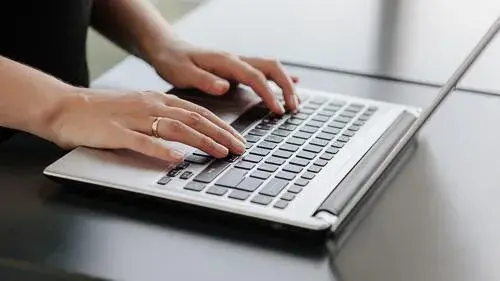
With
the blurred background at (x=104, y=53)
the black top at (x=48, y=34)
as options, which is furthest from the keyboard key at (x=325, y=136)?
the blurred background at (x=104, y=53)

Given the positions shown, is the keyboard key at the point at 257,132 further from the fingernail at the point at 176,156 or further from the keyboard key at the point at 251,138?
the fingernail at the point at 176,156

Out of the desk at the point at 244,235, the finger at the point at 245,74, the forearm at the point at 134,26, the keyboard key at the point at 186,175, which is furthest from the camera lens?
the forearm at the point at 134,26

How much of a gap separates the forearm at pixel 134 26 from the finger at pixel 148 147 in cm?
32

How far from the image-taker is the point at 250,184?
926 mm

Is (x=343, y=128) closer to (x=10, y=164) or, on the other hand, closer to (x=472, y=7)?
(x=10, y=164)

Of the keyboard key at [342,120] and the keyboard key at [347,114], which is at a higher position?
the keyboard key at [347,114]

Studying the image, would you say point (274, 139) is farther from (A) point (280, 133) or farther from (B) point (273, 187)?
(B) point (273, 187)

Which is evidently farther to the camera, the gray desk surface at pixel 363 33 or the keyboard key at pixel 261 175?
the gray desk surface at pixel 363 33

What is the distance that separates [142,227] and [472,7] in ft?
2.89

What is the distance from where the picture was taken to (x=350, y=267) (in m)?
0.85

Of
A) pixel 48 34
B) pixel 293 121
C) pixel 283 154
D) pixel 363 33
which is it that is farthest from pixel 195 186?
pixel 363 33

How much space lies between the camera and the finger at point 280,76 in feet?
3.77

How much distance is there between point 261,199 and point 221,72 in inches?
13.6

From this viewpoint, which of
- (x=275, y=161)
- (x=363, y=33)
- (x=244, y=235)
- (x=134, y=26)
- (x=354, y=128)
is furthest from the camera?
(x=363, y=33)
